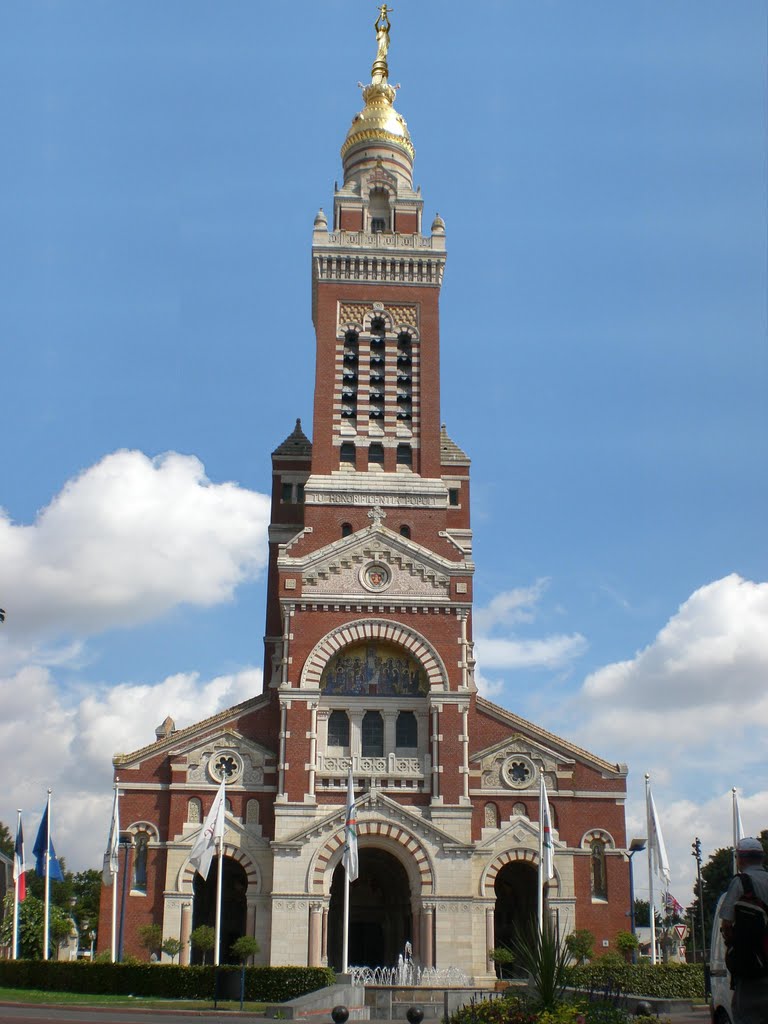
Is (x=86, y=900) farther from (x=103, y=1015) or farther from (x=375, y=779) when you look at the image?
(x=103, y=1015)

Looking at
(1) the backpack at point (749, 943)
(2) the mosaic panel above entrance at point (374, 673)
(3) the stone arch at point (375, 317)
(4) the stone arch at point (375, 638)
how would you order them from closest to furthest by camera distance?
(1) the backpack at point (749, 943) < (4) the stone arch at point (375, 638) < (2) the mosaic panel above entrance at point (374, 673) < (3) the stone arch at point (375, 317)

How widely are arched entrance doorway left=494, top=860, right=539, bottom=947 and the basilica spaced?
10cm

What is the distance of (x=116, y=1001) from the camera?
107 feet

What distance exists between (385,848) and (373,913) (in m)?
6.45

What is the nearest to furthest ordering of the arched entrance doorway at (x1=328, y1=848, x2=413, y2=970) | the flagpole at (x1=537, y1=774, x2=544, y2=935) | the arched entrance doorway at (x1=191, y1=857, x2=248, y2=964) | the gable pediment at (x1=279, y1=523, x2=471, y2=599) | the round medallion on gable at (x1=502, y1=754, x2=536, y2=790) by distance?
the flagpole at (x1=537, y1=774, x2=544, y2=935), the arched entrance doorway at (x1=191, y1=857, x2=248, y2=964), the arched entrance doorway at (x1=328, y1=848, x2=413, y2=970), the round medallion on gable at (x1=502, y1=754, x2=536, y2=790), the gable pediment at (x1=279, y1=523, x2=471, y2=599)

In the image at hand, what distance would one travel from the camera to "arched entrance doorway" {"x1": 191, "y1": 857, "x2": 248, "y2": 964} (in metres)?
48.6

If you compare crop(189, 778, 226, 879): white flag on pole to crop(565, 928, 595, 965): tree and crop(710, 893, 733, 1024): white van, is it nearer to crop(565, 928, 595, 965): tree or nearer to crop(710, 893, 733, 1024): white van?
crop(565, 928, 595, 965): tree

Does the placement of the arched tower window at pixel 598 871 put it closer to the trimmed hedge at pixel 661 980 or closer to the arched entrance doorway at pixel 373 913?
the arched entrance doorway at pixel 373 913

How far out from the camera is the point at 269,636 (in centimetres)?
5788

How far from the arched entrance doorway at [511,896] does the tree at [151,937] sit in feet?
49.0

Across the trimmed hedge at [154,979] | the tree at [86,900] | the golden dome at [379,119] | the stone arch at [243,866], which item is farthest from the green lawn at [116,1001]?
the tree at [86,900]

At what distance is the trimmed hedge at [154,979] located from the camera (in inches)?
1323

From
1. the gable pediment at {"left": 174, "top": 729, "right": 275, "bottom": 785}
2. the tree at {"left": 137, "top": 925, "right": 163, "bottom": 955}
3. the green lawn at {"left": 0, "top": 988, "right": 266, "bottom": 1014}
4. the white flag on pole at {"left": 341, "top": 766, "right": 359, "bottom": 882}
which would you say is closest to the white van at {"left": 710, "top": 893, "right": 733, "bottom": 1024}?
the green lawn at {"left": 0, "top": 988, "right": 266, "bottom": 1014}

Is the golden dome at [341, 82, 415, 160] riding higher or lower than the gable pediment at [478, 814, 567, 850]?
higher
